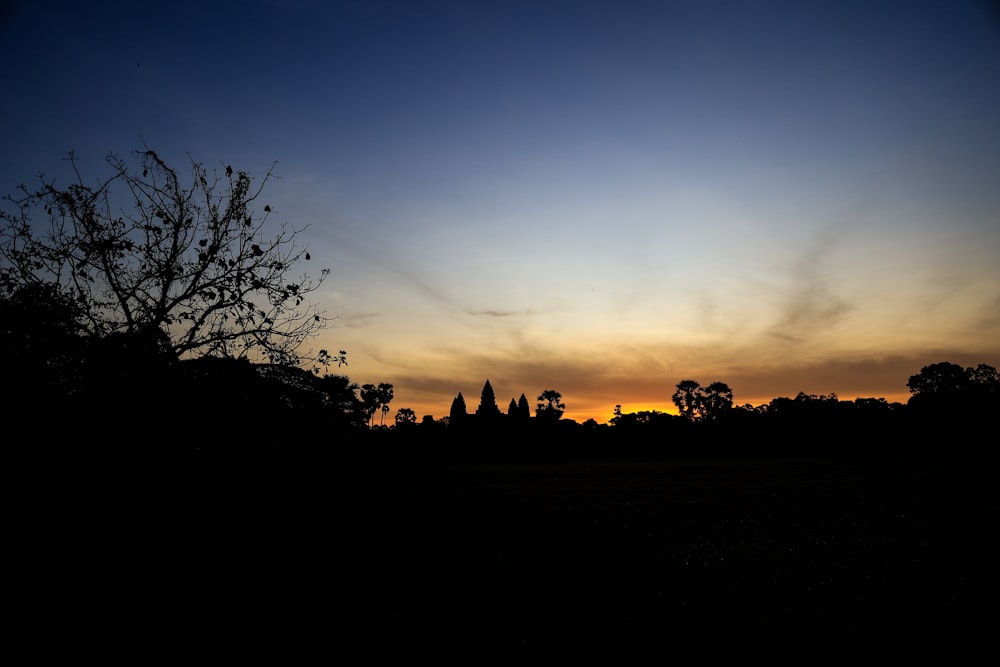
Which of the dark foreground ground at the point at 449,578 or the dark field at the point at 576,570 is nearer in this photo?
the dark foreground ground at the point at 449,578

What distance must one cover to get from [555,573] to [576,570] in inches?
26.4

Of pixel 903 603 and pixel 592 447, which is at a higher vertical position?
pixel 592 447

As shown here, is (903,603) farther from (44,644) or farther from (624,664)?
(44,644)

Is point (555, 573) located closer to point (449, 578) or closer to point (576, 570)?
point (576, 570)

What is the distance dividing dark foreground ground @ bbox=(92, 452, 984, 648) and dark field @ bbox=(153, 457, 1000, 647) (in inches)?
2.2

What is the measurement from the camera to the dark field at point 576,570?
9164mm

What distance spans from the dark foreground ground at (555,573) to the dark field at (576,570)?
0.06 metres

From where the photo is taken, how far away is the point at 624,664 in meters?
7.70

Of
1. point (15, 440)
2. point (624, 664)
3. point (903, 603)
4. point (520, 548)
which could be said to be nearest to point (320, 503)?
point (520, 548)

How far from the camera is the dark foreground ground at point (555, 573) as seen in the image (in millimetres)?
9070

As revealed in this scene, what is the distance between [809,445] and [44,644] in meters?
111

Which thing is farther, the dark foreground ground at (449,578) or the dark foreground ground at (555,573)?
the dark foreground ground at (555,573)

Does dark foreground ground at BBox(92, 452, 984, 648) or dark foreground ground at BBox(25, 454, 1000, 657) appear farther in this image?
dark foreground ground at BBox(92, 452, 984, 648)

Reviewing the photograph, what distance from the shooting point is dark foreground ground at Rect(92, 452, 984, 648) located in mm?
9070
